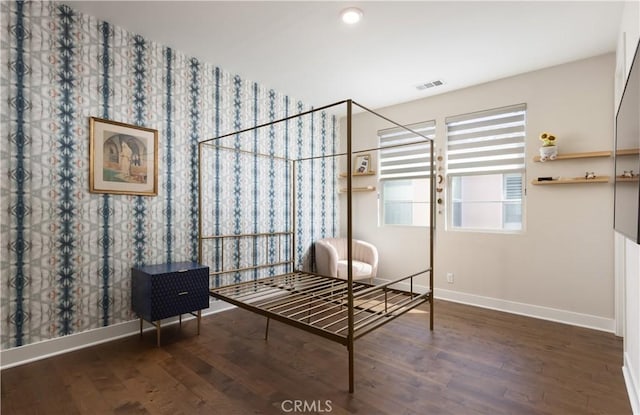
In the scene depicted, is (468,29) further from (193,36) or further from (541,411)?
(541,411)

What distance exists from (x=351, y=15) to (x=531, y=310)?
3.40m

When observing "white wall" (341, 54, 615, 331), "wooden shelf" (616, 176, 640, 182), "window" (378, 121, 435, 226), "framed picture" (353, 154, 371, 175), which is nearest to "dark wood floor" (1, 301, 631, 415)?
"white wall" (341, 54, 615, 331)

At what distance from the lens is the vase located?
125 inches

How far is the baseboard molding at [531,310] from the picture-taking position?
302cm

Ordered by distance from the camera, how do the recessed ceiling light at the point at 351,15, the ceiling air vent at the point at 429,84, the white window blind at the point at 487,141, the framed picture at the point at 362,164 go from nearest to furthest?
1. the recessed ceiling light at the point at 351,15
2. the white window blind at the point at 487,141
3. the ceiling air vent at the point at 429,84
4. the framed picture at the point at 362,164

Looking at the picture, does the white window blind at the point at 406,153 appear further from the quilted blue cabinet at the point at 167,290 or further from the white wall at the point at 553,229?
the quilted blue cabinet at the point at 167,290

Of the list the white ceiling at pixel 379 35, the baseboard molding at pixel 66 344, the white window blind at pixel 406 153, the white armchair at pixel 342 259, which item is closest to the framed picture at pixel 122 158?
the white ceiling at pixel 379 35

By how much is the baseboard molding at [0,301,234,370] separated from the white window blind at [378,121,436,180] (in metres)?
3.39

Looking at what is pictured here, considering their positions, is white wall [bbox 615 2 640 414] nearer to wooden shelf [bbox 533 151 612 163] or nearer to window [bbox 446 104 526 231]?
wooden shelf [bbox 533 151 612 163]

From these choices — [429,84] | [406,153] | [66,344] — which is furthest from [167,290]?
[429,84]

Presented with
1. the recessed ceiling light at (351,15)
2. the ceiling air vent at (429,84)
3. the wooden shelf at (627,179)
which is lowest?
the wooden shelf at (627,179)

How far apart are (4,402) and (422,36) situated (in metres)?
3.87

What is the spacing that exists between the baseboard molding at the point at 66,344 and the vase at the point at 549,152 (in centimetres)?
410

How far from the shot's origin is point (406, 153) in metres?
4.43
